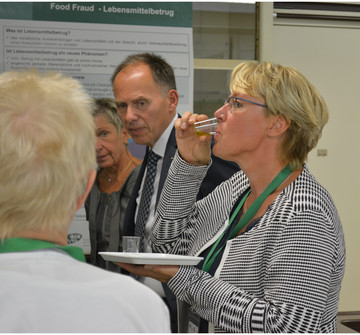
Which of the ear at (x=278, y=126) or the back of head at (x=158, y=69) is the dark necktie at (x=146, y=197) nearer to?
the back of head at (x=158, y=69)

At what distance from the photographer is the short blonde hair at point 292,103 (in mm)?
1890

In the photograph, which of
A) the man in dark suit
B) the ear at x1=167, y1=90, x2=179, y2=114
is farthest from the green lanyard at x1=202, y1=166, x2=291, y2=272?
the ear at x1=167, y1=90, x2=179, y2=114

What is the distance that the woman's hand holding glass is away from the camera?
228 cm

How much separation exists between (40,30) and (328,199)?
2999mm

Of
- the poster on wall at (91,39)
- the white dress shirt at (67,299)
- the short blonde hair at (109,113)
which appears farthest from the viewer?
the poster on wall at (91,39)

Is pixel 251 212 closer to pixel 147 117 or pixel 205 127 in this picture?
pixel 205 127

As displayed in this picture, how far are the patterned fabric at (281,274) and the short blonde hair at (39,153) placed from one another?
2.55ft

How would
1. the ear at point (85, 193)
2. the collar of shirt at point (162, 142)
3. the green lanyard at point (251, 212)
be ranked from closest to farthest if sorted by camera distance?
the ear at point (85, 193)
the green lanyard at point (251, 212)
the collar of shirt at point (162, 142)

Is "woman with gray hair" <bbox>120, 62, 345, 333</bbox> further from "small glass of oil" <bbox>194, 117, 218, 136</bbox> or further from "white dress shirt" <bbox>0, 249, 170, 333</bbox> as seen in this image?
"white dress shirt" <bbox>0, 249, 170, 333</bbox>

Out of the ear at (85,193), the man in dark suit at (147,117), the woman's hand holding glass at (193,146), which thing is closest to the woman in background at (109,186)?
the man in dark suit at (147,117)

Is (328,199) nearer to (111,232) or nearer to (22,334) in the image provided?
(22,334)

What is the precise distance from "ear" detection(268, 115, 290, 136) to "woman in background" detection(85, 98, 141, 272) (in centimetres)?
126

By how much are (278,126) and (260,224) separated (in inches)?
14.4

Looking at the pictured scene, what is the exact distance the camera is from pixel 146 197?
109 inches
